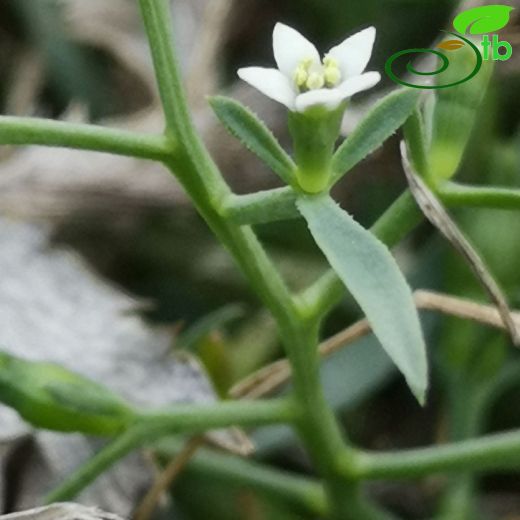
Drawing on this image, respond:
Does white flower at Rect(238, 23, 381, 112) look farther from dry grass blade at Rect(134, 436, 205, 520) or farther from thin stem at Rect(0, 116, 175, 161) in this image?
dry grass blade at Rect(134, 436, 205, 520)

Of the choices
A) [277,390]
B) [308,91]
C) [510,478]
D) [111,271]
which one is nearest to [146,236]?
[111,271]

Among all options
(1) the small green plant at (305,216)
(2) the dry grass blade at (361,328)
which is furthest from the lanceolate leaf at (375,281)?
(2) the dry grass blade at (361,328)

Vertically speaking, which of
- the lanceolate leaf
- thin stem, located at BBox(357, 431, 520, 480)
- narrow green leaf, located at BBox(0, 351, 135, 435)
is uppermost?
the lanceolate leaf

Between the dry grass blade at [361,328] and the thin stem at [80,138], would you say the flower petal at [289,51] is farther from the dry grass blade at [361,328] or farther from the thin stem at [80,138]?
the dry grass blade at [361,328]

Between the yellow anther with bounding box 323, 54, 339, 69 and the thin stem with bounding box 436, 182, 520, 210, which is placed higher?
the yellow anther with bounding box 323, 54, 339, 69

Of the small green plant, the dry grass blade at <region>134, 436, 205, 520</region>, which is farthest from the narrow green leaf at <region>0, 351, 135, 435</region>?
the dry grass blade at <region>134, 436, 205, 520</region>

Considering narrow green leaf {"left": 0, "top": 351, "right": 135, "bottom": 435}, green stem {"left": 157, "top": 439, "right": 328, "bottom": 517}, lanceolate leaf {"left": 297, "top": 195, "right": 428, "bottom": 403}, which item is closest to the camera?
lanceolate leaf {"left": 297, "top": 195, "right": 428, "bottom": 403}

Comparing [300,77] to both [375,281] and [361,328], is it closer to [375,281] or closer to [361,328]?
[375,281]
